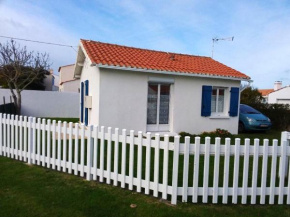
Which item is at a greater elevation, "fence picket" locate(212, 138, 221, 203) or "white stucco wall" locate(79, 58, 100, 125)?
"white stucco wall" locate(79, 58, 100, 125)

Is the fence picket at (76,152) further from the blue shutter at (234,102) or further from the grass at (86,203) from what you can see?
the blue shutter at (234,102)

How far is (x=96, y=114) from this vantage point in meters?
9.67

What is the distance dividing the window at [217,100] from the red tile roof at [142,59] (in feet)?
3.02

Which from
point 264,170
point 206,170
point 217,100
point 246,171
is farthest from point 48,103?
point 264,170

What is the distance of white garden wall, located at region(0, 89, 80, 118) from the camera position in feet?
59.3

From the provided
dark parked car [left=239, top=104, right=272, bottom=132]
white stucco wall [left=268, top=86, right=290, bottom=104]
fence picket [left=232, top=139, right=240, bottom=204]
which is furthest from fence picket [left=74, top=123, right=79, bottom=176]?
white stucco wall [left=268, top=86, right=290, bottom=104]

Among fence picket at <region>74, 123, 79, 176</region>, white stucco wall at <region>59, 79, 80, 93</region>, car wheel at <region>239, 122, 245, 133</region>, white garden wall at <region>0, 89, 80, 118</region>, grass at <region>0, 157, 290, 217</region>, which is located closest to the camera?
grass at <region>0, 157, 290, 217</region>

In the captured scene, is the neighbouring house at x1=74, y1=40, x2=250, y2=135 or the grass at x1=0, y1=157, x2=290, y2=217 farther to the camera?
the neighbouring house at x1=74, y1=40, x2=250, y2=135

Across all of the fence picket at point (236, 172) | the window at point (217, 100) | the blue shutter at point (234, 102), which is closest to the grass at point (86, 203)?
the fence picket at point (236, 172)

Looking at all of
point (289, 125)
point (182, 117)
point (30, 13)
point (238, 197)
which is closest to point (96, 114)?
point (182, 117)

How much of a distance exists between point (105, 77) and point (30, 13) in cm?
836

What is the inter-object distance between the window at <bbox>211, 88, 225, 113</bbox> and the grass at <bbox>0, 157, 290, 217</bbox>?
8465mm

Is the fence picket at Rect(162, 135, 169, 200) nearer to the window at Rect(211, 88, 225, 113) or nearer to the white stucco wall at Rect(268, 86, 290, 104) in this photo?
the window at Rect(211, 88, 225, 113)

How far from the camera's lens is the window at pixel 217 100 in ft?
39.7
